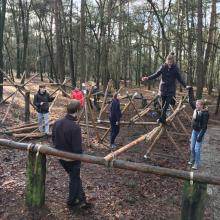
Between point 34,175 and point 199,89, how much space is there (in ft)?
52.5

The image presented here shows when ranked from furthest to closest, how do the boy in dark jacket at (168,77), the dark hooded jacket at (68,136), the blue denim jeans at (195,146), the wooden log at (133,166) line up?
the boy in dark jacket at (168,77) → the blue denim jeans at (195,146) → the dark hooded jacket at (68,136) → the wooden log at (133,166)

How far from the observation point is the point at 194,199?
577cm

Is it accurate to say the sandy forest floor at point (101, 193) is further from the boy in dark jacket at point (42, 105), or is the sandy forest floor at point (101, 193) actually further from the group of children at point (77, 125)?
the boy in dark jacket at point (42, 105)

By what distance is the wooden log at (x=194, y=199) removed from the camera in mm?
5746

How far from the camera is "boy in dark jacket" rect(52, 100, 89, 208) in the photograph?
21.4 ft

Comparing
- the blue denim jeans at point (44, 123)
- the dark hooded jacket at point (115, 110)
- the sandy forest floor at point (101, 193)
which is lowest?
the sandy forest floor at point (101, 193)

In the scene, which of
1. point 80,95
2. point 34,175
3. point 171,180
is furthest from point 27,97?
point 34,175

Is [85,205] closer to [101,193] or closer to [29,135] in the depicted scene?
[101,193]

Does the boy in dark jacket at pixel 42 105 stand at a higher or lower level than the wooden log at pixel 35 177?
higher

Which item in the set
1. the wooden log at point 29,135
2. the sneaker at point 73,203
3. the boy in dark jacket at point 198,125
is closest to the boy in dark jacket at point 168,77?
the boy in dark jacket at point 198,125

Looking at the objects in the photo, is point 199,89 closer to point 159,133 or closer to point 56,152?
point 159,133

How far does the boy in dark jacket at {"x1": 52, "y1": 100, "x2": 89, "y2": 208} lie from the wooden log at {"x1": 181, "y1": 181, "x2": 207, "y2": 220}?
1.87 meters

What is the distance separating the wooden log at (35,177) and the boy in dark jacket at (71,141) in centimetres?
38

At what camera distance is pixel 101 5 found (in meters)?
29.4
